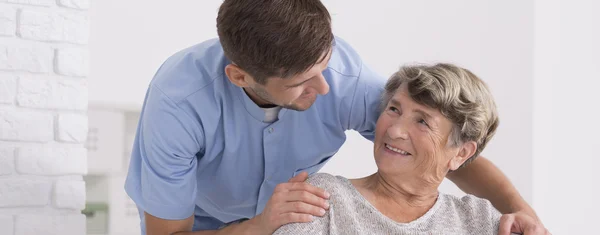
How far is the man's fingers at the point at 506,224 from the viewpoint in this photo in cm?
184

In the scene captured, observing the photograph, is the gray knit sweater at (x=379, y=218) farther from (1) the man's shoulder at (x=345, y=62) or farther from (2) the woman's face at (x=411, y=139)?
(1) the man's shoulder at (x=345, y=62)

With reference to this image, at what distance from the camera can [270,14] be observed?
1578mm

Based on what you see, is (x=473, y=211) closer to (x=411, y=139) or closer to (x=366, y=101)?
(x=411, y=139)

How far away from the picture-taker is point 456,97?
1792 mm

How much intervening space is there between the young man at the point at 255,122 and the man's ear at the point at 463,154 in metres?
0.16

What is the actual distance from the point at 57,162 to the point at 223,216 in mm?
473

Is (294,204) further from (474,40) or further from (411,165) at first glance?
(474,40)

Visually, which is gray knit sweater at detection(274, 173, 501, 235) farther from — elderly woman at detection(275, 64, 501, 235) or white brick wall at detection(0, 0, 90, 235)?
white brick wall at detection(0, 0, 90, 235)

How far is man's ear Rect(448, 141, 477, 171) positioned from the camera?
189 centimetres

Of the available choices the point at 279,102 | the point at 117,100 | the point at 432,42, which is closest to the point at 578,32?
the point at 432,42

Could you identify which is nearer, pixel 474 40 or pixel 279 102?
pixel 279 102

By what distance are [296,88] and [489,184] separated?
68 cm

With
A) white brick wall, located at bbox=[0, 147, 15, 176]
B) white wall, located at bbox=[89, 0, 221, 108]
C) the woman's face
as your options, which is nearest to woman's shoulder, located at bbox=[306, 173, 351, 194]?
the woman's face

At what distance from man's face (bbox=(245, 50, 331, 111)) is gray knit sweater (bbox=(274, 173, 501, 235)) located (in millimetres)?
193
